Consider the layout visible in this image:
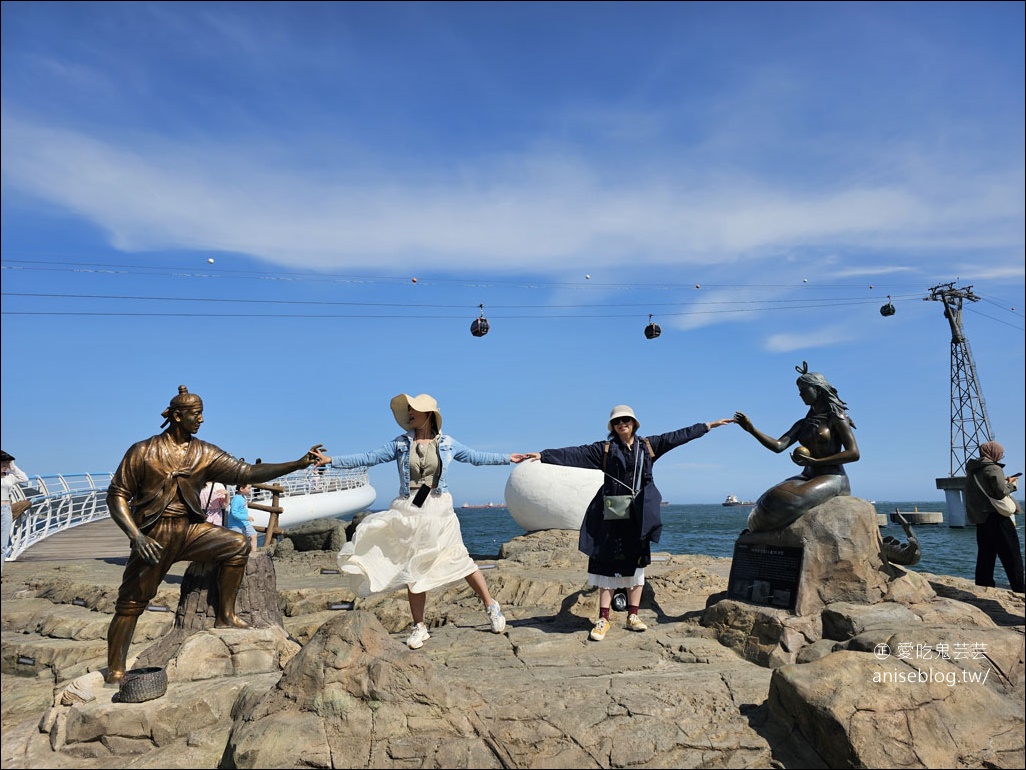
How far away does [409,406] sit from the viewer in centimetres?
600

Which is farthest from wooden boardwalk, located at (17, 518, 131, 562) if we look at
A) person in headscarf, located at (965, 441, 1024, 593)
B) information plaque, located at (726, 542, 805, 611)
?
person in headscarf, located at (965, 441, 1024, 593)

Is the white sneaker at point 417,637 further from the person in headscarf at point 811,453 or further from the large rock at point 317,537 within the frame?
the large rock at point 317,537

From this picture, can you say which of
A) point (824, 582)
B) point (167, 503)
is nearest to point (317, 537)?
point (167, 503)

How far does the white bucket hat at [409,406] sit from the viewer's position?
234 inches

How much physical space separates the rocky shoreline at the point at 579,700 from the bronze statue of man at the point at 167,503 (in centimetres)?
57

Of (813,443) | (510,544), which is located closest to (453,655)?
(813,443)

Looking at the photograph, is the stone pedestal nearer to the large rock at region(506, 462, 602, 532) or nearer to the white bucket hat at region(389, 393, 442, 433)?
the white bucket hat at region(389, 393, 442, 433)

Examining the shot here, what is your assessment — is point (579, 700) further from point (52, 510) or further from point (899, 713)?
point (52, 510)

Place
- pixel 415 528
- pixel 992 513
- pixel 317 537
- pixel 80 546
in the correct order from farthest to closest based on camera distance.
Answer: pixel 317 537, pixel 80 546, pixel 992 513, pixel 415 528

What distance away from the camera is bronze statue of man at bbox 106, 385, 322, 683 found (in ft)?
17.0

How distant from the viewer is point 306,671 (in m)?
4.40

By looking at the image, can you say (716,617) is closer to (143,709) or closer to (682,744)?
(682,744)

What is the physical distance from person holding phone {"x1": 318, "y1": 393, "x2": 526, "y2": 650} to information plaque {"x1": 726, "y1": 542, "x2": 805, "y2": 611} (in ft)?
8.03

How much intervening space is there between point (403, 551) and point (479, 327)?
8.63 metres
